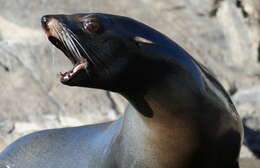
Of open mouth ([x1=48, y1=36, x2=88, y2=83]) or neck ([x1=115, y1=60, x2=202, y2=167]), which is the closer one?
open mouth ([x1=48, y1=36, x2=88, y2=83])

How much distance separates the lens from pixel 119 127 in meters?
5.24

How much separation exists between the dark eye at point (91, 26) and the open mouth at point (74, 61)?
0.55 ft

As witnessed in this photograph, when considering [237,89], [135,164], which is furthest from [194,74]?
[237,89]

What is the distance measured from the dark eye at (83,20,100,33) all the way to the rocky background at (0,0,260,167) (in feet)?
11.7

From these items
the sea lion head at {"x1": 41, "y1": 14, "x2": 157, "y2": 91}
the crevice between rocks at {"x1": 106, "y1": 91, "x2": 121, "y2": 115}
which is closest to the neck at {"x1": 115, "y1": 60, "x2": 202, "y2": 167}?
the sea lion head at {"x1": 41, "y1": 14, "x2": 157, "y2": 91}

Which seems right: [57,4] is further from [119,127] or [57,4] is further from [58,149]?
[119,127]

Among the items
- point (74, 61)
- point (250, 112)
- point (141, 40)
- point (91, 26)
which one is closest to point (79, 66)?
point (74, 61)

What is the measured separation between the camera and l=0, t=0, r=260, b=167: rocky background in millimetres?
8156

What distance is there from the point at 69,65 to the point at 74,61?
429 centimetres

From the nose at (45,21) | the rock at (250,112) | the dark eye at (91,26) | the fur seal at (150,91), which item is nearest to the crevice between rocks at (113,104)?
the rock at (250,112)

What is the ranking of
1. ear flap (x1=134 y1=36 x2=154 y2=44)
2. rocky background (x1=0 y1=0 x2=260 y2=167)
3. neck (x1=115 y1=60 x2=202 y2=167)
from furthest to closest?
rocky background (x1=0 y1=0 x2=260 y2=167), neck (x1=115 y1=60 x2=202 y2=167), ear flap (x1=134 y1=36 x2=154 y2=44)

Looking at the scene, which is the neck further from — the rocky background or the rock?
the rock

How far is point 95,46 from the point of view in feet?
13.7

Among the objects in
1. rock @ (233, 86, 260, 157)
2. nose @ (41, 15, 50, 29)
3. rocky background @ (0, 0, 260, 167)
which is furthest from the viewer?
rocky background @ (0, 0, 260, 167)
